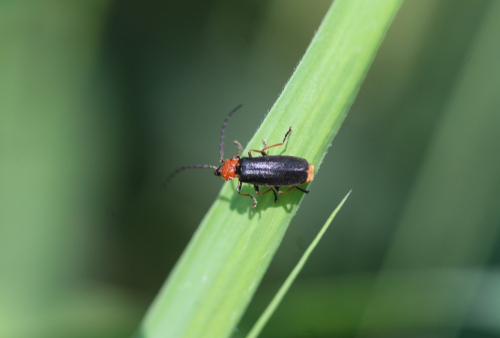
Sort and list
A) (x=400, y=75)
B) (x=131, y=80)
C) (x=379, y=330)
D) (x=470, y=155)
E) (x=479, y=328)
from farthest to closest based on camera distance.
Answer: (x=131, y=80), (x=400, y=75), (x=470, y=155), (x=379, y=330), (x=479, y=328)

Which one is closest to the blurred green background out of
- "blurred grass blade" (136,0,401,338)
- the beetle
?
the beetle

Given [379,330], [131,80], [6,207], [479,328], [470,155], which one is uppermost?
[470,155]

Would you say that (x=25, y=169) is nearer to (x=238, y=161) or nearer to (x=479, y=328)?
(x=238, y=161)

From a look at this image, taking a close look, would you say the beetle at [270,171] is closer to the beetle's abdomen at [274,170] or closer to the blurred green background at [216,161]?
the beetle's abdomen at [274,170]

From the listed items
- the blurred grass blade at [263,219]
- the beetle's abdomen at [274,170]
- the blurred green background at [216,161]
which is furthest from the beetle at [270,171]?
the blurred green background at [216,161]

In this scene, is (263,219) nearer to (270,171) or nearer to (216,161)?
(270,171)

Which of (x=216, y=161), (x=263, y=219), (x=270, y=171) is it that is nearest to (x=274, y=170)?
(x=270, y=171)

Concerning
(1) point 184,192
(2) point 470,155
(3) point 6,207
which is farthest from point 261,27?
(3) point 6,207

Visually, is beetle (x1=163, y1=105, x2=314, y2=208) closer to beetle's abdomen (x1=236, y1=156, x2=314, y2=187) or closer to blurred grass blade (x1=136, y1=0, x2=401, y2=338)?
beetle's abdomen (x1=236, y1=156, x2=314, y2=187)
